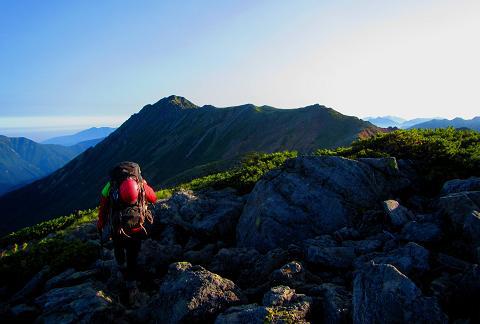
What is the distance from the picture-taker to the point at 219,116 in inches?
7643

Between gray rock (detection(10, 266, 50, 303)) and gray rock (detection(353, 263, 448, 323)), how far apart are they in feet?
28.2

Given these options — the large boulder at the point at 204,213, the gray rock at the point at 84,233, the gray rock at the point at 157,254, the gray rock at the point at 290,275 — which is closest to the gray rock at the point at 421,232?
the gray rock at the point at 290,275

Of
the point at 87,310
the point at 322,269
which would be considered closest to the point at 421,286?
the point at 322,269

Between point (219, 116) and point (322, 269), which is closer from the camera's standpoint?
point (322, 269)

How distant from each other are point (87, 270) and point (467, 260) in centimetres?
940

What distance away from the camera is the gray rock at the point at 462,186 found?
29.2 feet

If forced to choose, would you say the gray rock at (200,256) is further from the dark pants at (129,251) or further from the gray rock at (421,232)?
the gray rock at (421,232)

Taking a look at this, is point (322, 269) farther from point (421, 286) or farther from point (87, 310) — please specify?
point (87, 310)

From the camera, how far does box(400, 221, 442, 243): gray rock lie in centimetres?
737

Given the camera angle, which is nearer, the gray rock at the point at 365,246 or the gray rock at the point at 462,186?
the gray rock at the point at 365,246

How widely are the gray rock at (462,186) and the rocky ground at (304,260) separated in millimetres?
36

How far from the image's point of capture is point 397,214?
28.5 feet

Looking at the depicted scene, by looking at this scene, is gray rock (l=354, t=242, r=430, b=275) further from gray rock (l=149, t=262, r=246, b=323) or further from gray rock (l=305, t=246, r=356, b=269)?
gray rock (l=149, t=262, r=246, b=323)

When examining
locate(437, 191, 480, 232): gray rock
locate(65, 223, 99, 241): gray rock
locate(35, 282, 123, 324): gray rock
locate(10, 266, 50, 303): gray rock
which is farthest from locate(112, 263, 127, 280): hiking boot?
locate(437, 191, 480, 232): gray rock
